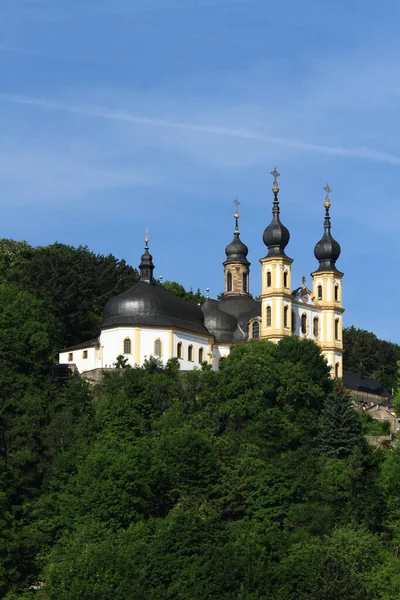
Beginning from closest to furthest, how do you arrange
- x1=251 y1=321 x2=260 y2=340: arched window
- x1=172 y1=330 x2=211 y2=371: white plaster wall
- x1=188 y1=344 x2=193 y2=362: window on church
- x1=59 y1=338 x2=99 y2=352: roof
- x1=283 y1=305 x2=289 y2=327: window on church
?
x1=172 y1=330 x2=211 y2=371: white plaster wall < x1=188 y1=344 x2=193 y2=362: window on church < x1=59 y1=338 x2=99 y2=352: roof < x1=283 y1=305 x2=289 y2=327: window on church < x1=251 y1=321 x2=260 y2=340: arched window

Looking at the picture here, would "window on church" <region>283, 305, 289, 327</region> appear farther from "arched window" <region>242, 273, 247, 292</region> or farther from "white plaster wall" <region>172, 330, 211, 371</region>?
"arched window" <region>242, 273, 247, 292</region>

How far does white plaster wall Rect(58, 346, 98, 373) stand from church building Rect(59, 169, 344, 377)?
5 centimetres

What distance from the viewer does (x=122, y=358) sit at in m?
95.4

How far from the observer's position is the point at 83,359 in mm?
99062

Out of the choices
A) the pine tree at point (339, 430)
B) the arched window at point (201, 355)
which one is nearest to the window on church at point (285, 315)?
the arched window at point (201, 355)

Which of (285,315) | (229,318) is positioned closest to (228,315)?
(229,318)

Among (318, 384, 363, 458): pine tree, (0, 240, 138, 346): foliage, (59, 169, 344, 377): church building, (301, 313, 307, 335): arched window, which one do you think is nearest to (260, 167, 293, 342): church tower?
(59, 169, 344, 377): church building

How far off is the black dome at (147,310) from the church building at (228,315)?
0.05 meters

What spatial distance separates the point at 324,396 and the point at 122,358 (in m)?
12.6

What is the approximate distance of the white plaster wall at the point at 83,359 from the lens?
98.2 m

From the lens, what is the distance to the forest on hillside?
65875 mm

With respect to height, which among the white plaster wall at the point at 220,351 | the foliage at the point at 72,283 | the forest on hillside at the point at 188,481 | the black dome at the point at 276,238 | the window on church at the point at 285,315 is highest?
the black dome at the point at 276,238

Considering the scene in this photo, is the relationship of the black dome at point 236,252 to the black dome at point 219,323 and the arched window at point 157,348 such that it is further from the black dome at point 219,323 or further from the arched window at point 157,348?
the arched window at point 157,348

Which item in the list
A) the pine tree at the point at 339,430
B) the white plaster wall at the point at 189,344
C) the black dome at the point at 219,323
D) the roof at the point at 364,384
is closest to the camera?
the pine tree at the point at 339,430
